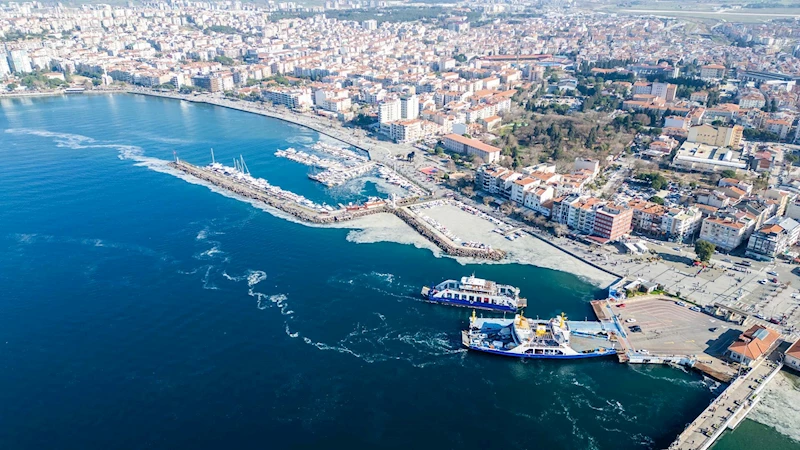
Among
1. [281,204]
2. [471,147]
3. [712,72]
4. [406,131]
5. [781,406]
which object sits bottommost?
[781,406]

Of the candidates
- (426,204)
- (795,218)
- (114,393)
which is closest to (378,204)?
(426,204)

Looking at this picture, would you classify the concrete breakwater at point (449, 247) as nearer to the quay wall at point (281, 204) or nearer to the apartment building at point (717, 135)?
the quay wall at point (281, 204)

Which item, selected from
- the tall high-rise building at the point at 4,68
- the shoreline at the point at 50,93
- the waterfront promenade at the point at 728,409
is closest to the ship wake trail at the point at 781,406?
the waterfront promenade at the point at 728,409

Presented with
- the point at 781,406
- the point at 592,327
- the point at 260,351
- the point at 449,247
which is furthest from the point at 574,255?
the point at 260,351

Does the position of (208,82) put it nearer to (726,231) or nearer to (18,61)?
(18,61)

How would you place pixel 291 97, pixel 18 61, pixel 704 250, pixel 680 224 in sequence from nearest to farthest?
pixel 704 250 < pixel 680 224 < pixel 291 97 < pixel 18 61

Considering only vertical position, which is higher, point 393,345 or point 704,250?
point 704,250
